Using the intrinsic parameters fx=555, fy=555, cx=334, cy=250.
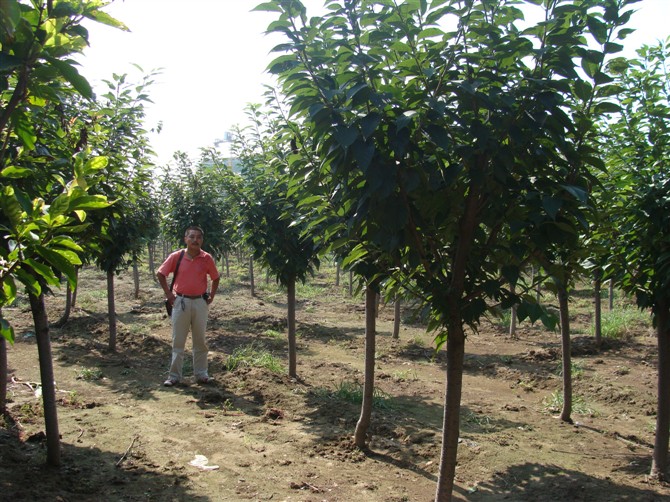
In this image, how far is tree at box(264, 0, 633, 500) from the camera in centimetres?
253

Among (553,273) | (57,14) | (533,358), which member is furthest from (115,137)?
(533,358)

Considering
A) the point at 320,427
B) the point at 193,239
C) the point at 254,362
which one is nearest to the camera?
the point at 320,427

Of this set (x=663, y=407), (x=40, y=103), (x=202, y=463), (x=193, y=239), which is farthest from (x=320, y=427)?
(x=40, y=103)

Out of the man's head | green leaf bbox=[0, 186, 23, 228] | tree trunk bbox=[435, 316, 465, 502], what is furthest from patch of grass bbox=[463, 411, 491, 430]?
green leaf bbox=[0, 186, 23, 228]

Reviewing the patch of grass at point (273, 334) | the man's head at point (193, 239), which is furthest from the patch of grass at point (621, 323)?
the man's head at point (193, 239)

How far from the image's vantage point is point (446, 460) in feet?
10.3

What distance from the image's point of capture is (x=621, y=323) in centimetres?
1201

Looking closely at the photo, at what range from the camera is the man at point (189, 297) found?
7258mm

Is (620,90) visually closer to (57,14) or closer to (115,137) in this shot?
(57,14)

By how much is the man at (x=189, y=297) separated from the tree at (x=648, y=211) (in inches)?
188

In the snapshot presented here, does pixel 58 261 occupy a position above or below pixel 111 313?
above

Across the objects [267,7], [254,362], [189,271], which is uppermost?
[267,7]

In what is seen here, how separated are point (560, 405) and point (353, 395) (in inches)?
105

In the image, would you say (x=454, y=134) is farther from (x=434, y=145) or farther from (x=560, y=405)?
(x=560, y=405)
